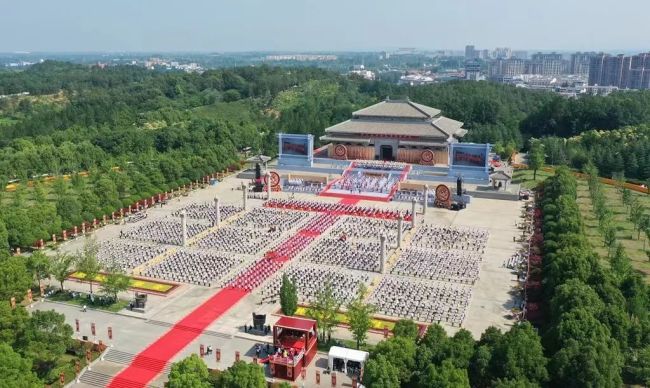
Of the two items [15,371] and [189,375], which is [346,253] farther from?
[15,371]

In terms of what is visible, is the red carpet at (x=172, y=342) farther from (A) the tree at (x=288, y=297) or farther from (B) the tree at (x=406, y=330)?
(B) the tree at (x=406, y=330)

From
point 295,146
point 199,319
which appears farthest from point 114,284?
point 295,146

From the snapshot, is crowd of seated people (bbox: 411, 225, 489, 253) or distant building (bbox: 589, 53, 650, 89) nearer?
crowd of seated people (bbox: 411, 225, 489, 253)

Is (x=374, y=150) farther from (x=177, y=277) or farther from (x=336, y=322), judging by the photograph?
(x=336, y=322)

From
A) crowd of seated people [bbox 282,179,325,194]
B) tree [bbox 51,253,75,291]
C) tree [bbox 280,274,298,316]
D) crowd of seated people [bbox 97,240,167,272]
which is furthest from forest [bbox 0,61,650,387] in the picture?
crowd of seated people [bbox 282,179,325,194]

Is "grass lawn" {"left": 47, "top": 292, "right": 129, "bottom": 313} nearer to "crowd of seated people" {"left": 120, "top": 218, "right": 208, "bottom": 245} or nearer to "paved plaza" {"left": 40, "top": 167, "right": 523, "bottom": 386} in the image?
"paved plaza" {"left": 40, "top": 167, "right": 523, "bottom": 386}

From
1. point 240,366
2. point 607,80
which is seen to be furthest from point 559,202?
point 607,80

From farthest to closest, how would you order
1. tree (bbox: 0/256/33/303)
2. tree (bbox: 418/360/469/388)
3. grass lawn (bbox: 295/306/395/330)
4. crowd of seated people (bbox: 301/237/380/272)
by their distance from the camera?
1. crowd of seated people (bbox: 301/237/380/272)
2. tree (bbox: 0/256/33/303)
3. grass lawn (bbox: 295/306/395/330)
4. tree (bbox: 418/360/469/388)
